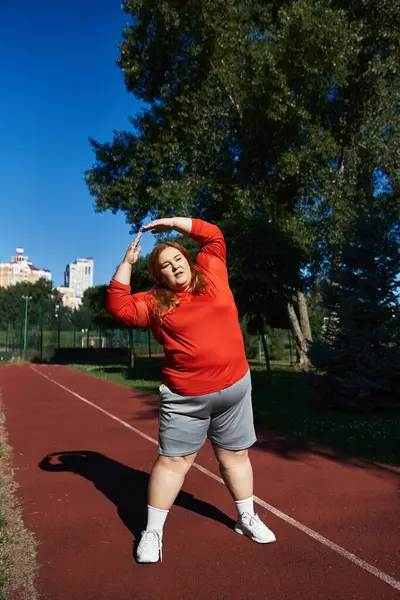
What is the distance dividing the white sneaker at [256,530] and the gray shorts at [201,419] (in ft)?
1.81

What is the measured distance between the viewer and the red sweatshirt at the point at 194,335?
320cm

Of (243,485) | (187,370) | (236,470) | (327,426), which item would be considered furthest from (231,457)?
(327,426)

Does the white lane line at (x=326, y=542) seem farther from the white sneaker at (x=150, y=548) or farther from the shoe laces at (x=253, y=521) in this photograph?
the white sneaker at (x=150, y=548)

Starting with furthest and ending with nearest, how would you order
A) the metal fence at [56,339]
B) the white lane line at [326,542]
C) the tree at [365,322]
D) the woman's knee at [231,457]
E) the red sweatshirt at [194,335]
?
the metal fence at [56,339], the tree at [365,322], the woman's knee at [231,457], the red sweatshirt at [194,335], the white lane line at [326,542]

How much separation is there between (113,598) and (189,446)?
921mm

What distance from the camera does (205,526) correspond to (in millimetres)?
3857

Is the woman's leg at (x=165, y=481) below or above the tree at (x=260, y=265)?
below

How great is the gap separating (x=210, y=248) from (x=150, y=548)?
1.97 m

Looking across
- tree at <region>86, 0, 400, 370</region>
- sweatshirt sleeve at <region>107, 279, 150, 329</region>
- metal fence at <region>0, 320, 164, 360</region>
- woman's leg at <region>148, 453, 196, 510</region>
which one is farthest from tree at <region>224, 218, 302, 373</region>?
metal fence at <region>0, 320, 164, 360</region>

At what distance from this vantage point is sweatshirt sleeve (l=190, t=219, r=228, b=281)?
350cm

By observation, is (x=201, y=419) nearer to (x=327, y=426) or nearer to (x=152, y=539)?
(x=152, y=539)

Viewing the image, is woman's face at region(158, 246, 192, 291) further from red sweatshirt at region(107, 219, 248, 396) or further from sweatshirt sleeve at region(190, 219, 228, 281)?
sweatshirt sleeve at region(190, 219, 228, 281)

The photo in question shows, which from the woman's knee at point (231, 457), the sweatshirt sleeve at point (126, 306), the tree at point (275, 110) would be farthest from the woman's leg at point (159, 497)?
the tree at point (275, 110)

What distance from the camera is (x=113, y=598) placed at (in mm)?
2838
